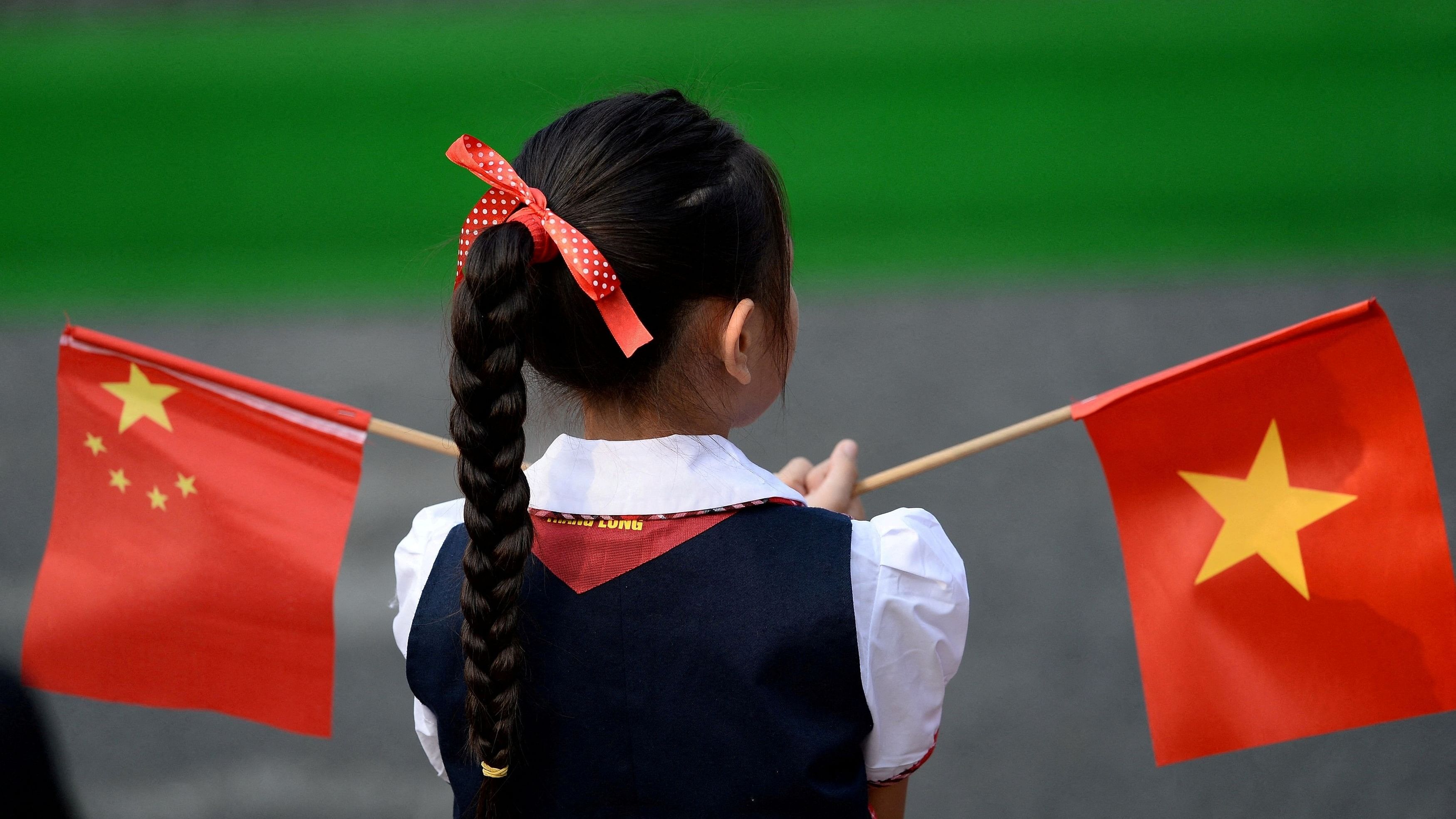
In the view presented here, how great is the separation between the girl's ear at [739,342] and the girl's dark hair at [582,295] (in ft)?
0.07

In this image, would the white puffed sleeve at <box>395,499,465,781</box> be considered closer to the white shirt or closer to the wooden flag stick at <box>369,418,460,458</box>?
the white shirt

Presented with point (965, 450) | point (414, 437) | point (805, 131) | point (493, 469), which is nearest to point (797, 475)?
point (965, 450)

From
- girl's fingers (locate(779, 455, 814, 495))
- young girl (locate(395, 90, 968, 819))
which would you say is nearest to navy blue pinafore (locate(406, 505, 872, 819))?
young girl (locate(395, 90, 968, 819))

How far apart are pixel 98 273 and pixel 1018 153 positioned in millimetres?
2408

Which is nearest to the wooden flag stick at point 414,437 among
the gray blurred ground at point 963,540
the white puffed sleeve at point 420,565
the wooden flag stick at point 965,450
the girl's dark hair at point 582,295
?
the white puffed sleeve at point 420,565

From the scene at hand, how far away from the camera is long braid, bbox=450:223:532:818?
817 mm

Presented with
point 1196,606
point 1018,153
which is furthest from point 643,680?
point 1018,153

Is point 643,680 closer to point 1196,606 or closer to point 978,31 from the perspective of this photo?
point 1196,606

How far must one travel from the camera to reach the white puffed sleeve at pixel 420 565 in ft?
3.08

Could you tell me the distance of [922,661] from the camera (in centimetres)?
86

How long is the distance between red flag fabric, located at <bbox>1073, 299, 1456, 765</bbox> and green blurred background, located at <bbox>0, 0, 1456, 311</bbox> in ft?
6.06

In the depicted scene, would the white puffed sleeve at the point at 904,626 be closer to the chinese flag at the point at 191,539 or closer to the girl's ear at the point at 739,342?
the girl's ear at the point at 739,342

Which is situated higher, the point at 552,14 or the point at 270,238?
the point at 552,14

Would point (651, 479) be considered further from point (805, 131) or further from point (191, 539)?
point (805, 131)
